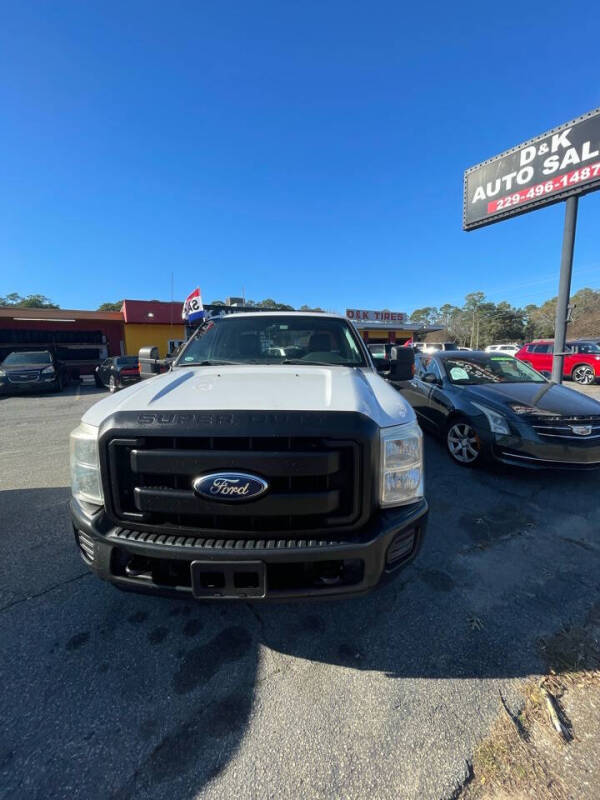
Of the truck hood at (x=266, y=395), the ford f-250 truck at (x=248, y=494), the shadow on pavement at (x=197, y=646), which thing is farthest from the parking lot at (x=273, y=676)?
the truck hood at (x=266, y=395)

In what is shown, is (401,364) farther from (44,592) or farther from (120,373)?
A: (120,373)

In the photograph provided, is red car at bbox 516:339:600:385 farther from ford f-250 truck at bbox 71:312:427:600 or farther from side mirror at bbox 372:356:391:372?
ford f-250 truck at bbox 71:312:427:600

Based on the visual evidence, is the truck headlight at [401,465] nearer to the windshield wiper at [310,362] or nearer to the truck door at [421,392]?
the windshield wiper at [310,362]

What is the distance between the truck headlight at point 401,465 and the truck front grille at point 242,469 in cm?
17

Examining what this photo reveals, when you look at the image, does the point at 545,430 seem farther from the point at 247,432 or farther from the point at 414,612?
the point at 247,432

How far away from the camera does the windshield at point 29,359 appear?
513 inches

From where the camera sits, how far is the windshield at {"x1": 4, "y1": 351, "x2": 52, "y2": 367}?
42.7 feet

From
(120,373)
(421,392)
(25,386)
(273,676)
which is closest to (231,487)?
(273,676)

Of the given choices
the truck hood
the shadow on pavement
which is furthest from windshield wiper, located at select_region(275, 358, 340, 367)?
the shadow on pavement

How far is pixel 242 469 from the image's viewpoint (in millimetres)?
1562

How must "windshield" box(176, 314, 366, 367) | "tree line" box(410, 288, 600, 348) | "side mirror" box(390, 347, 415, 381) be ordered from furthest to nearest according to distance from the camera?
"tree line" box(410, 288, 600, 348)
"side mirror" box(390, 347, 415, 381)
"windshield" box(176, 314, 366, 367)

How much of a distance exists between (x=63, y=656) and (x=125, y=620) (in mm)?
317

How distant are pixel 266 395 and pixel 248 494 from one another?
0.53m

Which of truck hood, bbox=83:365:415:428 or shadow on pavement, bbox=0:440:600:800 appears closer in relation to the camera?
shadow on pavement, bbox=0:440:600:800
